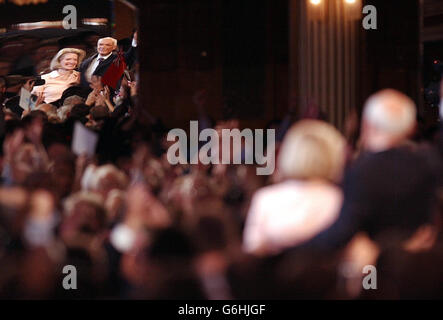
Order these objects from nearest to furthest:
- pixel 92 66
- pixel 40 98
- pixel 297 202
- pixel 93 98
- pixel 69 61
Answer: pixel 297 202
pixel 93 98
pixel 40 98
pixel 92 66
pixel 69 61

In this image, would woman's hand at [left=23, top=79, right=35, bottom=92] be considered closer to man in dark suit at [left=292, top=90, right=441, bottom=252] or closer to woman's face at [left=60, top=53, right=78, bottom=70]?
woman's face at [left=60, top=53, right=78, bottom=70]

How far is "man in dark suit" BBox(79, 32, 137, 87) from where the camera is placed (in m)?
7.80

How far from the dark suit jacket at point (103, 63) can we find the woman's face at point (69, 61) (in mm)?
162

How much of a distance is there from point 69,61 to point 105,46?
2.12 ft

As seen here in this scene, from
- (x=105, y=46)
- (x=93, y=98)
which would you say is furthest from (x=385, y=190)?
(x=105, y=46)

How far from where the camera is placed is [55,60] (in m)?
9.28

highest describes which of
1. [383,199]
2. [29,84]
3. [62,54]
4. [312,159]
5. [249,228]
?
[62,54]

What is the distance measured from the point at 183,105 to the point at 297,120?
0.80m

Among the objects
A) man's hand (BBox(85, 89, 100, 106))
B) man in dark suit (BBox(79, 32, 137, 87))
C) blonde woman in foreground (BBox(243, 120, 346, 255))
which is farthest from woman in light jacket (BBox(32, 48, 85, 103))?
blonde woman in foreground (BBox(243, 120, 346, 255))

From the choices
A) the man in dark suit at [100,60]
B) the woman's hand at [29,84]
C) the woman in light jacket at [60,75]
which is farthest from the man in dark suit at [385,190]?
the woman's hand at [29,84]

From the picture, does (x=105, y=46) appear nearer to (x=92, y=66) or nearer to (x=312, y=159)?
(x=92, y=66)

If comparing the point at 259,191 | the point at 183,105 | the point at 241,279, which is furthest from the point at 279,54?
the point at 241,279

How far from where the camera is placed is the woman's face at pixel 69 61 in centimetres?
878

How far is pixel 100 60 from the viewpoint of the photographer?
26.8 ft
